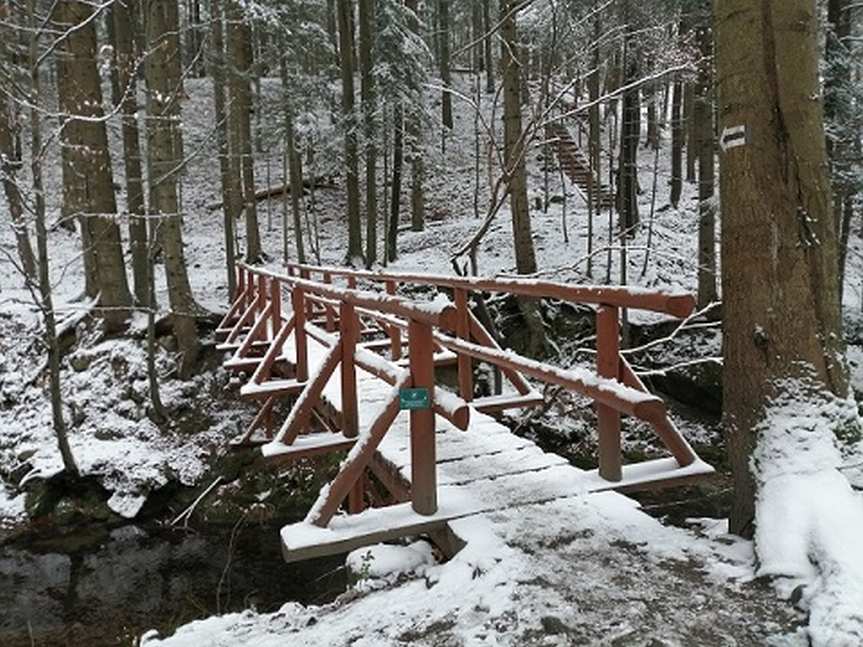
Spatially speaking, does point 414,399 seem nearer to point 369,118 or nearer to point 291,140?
point 369,118

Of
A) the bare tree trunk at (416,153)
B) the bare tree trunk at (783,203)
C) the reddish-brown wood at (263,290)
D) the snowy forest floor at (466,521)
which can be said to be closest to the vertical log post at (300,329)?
the snowy forest floor at (466,521)

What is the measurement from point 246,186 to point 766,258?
1727 centimetres

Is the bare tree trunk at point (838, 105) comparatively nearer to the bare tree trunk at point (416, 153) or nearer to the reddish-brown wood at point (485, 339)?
the reddish-brown wood at point (485, 339)

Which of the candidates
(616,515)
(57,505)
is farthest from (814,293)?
(57,505)

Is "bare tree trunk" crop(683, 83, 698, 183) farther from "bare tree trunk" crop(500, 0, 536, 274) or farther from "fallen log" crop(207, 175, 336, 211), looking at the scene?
"fallen log" crop(207, 175, 336, 211)

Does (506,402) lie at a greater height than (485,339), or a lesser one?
lesser

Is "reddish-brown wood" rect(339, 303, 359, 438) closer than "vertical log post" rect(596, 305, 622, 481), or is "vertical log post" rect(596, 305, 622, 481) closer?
"vertical log post" rect(596, 305, 622, 481)

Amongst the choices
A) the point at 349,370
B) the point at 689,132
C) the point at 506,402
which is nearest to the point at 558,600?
the point at 349,370

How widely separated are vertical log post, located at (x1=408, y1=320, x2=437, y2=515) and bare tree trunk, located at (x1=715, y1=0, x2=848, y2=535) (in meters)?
1.53

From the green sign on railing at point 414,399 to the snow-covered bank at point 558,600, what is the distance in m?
0.64

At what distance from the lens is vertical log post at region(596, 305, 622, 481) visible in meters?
3.88

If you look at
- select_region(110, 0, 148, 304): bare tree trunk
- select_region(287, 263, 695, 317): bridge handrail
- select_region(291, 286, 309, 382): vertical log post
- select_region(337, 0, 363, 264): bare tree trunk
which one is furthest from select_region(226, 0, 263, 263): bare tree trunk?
select_region(287, 263, 695, 317): bridge handrail

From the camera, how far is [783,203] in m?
3.19

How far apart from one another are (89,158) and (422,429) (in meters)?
11.0
